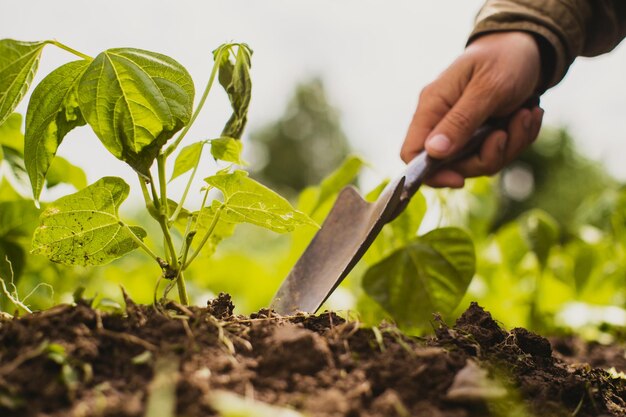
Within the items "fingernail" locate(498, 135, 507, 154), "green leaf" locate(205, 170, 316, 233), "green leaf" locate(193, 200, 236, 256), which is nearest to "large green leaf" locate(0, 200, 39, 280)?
"green leaf" locate(193, 200, 236, 256)

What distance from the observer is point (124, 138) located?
92 cm

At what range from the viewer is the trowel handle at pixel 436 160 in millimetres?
1398

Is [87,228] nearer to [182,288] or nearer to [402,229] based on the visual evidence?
[182,288]

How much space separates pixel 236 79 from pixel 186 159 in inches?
6.6

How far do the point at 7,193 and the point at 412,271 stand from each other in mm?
1024

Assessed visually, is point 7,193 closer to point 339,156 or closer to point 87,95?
point 87,95

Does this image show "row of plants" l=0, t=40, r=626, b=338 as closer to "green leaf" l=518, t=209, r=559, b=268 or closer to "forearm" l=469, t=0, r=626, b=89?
"green leaf" l=518, t=209, r=559, b=268

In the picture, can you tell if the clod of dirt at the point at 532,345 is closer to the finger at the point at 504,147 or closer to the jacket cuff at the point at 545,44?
the finger at the point at 504,147

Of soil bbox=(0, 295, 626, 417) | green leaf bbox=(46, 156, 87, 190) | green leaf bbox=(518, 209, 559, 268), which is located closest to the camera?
soil bbox=(0, 295, 626, 417)

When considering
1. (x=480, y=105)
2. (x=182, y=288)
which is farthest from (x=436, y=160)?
(x=182, y=288)

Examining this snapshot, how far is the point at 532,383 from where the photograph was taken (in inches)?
32.5

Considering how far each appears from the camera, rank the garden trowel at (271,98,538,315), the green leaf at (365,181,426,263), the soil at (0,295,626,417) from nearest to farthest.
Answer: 1. the soil at (0,295,626,417)
2. the garden trowel at (271,98,538,315)
3. the green leaf at (365,181,426,263)

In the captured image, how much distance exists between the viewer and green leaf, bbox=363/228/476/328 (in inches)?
62.2

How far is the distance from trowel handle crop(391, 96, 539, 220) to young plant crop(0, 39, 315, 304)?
0.47 meters
